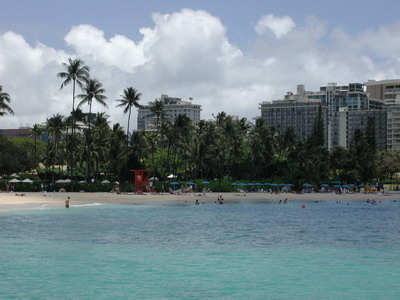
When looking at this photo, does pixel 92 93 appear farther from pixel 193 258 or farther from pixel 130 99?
pixel 193 258

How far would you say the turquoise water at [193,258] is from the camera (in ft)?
73.0

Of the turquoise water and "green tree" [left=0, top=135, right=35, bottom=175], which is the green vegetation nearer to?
"green tree" [left=0, top=135, right=35, bottom=175]

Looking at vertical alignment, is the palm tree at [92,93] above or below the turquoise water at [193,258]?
above

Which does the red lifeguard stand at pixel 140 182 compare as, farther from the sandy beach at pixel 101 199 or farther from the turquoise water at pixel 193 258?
the turquoise water at pixel 193 258

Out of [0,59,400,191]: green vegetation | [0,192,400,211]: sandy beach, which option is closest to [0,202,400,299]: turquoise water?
[0,192,400,211]: sandy beach

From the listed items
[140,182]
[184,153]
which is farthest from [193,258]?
[184,153]

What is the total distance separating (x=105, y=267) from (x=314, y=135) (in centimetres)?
10084

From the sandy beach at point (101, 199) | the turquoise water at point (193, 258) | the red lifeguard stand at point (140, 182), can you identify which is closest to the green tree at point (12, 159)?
the sandy beach at point (101, 199)

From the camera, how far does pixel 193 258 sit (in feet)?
97.3

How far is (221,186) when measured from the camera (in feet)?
328

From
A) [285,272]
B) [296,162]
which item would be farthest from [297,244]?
[296,162]

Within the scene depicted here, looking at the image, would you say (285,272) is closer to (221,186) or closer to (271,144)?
(221,186)

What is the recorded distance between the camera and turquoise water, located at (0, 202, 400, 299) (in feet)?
73.0

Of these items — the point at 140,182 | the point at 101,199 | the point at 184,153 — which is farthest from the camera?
the point at 184,153
